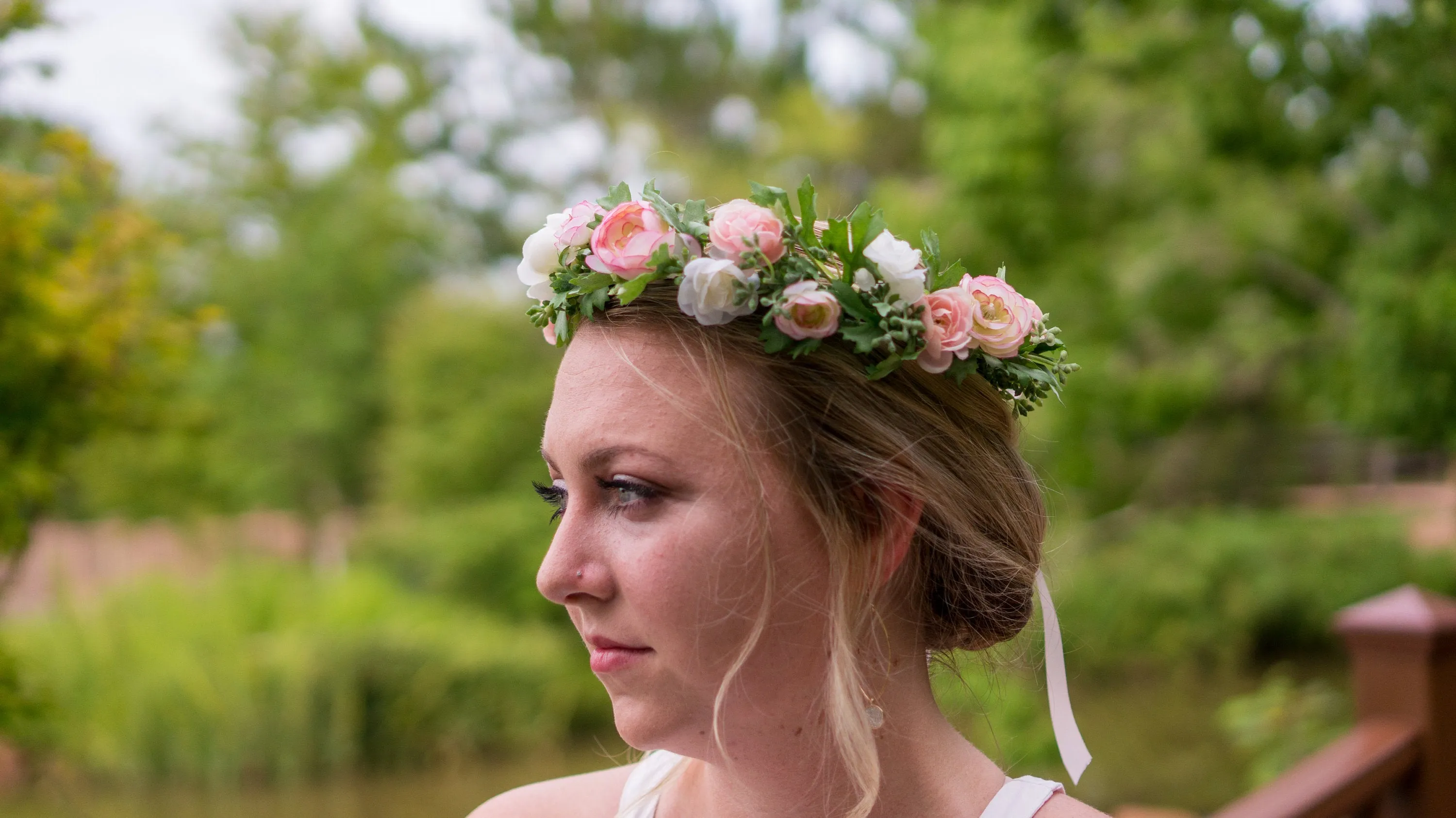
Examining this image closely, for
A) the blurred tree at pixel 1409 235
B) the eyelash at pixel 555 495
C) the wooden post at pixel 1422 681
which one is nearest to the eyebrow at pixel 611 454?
the eyelash at pixel 555 495

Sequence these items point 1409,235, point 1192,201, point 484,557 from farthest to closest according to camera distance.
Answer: point 484,557 → point 1192,201 → point 1409,235

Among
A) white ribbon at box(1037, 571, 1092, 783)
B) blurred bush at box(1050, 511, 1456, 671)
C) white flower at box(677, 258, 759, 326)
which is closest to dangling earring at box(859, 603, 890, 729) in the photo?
white ribbon at box(1037, 571, 1092, 783)

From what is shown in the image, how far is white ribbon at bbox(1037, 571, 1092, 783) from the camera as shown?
1.50 meters

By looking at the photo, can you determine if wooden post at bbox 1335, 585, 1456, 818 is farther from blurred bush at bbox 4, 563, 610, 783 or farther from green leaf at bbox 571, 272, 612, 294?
blurred bush at bbox 4, 563, 610, 783

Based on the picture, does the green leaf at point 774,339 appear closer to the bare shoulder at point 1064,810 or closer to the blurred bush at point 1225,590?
the bare shoulder at point 1064,810

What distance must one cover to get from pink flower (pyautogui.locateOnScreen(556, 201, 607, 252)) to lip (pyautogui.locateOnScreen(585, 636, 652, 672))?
45 centimetres

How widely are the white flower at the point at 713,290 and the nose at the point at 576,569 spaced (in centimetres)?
25

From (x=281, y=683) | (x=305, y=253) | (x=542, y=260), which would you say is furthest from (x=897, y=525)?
(x=305, y=253)

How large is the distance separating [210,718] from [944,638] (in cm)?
854

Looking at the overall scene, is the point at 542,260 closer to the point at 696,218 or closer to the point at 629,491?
the point at 696,218

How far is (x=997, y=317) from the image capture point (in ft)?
4.58

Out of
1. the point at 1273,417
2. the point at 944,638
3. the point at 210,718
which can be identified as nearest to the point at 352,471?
the point at 210,718

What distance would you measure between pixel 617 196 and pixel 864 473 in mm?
419

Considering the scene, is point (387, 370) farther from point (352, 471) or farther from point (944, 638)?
point (944, 638)
